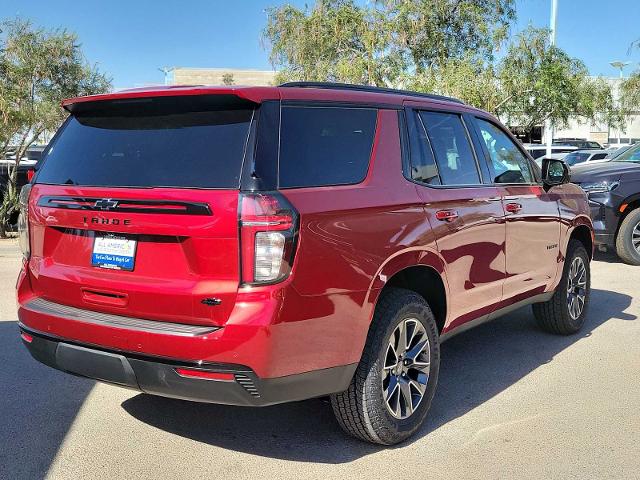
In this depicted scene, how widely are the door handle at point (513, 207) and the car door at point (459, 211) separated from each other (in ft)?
0.41

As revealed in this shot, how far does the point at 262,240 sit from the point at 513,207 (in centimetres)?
244

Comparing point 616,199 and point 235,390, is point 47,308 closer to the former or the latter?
point 235,390

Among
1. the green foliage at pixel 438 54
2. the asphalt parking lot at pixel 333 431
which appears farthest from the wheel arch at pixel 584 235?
the green foliage at pixel 438 54

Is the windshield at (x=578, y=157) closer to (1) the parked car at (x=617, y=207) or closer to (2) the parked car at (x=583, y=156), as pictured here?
(2) the parked car at (x=583, y=156)

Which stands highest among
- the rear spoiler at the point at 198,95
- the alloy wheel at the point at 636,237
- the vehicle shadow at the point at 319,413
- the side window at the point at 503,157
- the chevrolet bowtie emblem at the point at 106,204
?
the rear spoiler at the point at 198,95

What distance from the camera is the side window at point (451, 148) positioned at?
4176 millimetres

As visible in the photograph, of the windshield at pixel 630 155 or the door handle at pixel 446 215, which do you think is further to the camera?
the windshield at pixel 630 155

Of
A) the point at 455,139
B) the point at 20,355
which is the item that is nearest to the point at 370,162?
the point at 455,139

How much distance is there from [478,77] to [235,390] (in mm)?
13576

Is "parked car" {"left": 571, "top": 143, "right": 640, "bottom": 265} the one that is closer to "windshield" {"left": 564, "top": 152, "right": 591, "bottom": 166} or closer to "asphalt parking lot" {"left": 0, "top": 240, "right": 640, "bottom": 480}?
"asphalt parking lot" {"left": 0, "top": 240, "right": 640, "bottom": 480}

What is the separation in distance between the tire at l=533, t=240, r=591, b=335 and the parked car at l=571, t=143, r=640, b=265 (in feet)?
12.8

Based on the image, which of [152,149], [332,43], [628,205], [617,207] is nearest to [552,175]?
[152,149]

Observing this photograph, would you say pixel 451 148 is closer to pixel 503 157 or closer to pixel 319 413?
pixel 503 157

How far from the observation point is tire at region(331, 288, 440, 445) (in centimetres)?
345
